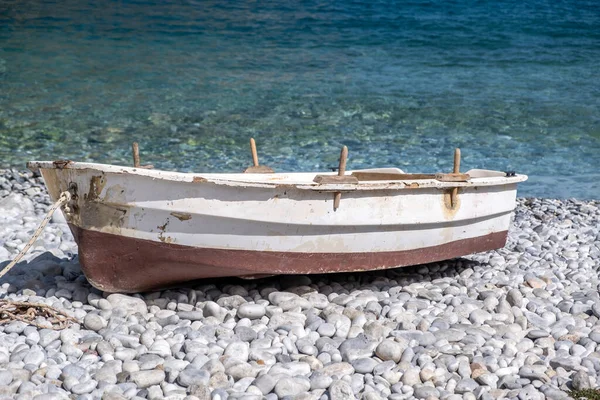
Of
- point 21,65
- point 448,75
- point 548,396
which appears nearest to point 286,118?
point 448,75

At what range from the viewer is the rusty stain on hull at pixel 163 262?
5.18 metres

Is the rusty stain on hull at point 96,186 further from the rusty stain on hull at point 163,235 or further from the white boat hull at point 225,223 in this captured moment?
the rusty stain on hull at point 163,235

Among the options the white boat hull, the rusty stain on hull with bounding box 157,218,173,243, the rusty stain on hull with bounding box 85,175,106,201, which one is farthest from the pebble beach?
the rusty stain on hull with bounding box 85,175,106,201

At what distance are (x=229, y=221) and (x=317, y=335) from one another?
3.04ft

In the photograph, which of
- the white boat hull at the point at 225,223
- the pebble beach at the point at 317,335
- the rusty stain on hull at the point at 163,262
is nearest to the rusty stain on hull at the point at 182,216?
the white boat hull at the point at 225,223

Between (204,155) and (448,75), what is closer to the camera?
(204,155)

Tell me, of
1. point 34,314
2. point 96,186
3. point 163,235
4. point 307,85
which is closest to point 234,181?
point 163,235

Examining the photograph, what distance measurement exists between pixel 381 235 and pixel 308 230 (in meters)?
0.60

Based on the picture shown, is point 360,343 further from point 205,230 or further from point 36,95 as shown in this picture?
point 36,95

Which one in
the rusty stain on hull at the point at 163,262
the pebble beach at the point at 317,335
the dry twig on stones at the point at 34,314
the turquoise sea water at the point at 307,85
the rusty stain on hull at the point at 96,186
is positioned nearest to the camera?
the pebble beach at the point at 317,335

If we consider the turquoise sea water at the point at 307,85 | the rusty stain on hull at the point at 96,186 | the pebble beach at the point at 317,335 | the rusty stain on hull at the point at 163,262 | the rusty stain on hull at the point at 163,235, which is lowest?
the turquoise sea water at the point at 307,85

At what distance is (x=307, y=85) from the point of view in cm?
1766

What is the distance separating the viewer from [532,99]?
55.5 ft

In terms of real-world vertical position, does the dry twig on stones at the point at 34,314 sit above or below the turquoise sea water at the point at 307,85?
above
